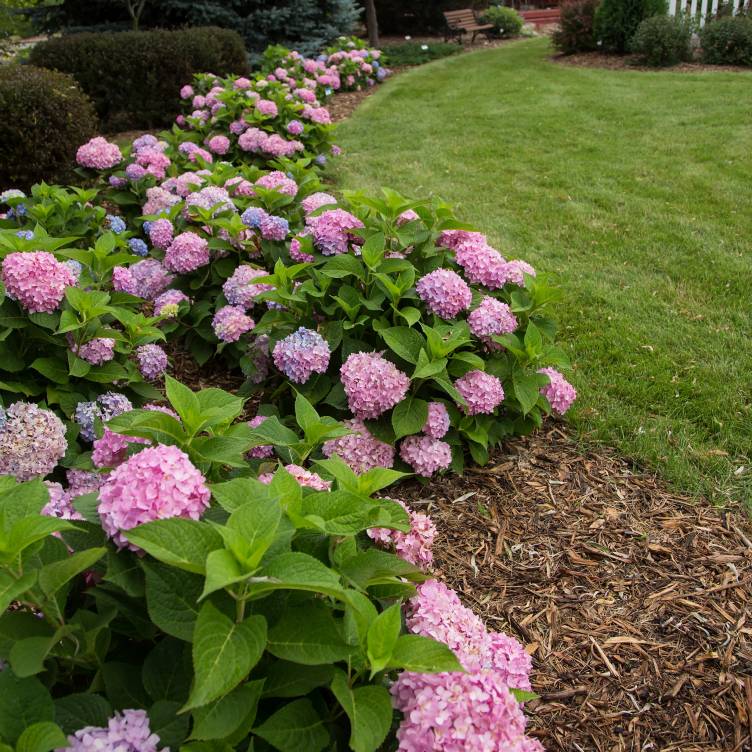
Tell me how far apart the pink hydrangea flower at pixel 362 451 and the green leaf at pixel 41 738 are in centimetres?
162

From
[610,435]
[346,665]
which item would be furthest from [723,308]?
[346,665]

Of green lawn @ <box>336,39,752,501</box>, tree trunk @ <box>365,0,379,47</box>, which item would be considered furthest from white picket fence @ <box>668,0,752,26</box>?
tree trunk @ <box>365,0,379,47</box>

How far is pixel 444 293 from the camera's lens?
9.29 ft

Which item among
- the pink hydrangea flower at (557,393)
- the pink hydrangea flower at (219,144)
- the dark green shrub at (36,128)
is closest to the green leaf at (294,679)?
the pink hydrangea flower at (557,393)

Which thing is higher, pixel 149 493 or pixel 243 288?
pixel 149 493

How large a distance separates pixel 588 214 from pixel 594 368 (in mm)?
2758

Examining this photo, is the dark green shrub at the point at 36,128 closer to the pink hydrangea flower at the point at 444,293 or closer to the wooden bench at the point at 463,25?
the pink hydrangea flower at the point at 444,293

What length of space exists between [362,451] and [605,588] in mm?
991

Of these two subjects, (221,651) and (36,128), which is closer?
(221,651)

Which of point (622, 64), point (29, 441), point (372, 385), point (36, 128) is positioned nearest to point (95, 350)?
point (29, 441)

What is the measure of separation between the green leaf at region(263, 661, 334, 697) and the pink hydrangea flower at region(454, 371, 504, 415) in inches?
63.7

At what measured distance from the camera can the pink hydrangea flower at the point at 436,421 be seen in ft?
8.81

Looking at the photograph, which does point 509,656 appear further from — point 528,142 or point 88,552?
point 528,142

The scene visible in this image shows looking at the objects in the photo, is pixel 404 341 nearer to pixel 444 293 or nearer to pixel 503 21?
pixel 444 293
